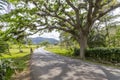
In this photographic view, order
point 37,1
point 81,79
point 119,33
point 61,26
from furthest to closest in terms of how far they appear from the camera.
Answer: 1. point 119,33
2. point 61,26
3. point 37,1
4. point 81,79

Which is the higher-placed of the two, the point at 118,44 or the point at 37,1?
the point at 37,1

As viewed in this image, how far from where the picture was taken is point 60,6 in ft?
109

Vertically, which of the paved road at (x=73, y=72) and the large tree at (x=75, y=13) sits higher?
the large tree at (x=75, y=13)

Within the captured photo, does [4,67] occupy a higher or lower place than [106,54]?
higher

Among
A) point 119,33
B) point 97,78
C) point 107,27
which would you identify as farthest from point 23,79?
point 119,33

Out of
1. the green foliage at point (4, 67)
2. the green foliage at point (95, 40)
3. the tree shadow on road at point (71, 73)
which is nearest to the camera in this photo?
the green foliage at point (4, 67)

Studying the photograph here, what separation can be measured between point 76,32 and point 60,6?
517 centimetres

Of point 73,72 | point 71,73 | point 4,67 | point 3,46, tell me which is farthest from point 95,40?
point 3,46

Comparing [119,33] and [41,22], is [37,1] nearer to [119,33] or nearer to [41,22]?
[41,22]

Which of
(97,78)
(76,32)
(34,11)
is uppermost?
(34,11)

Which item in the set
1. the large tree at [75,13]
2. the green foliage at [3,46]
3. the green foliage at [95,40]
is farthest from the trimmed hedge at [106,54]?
the green foliage at [3,46]

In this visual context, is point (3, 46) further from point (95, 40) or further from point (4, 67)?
point (95, 40)

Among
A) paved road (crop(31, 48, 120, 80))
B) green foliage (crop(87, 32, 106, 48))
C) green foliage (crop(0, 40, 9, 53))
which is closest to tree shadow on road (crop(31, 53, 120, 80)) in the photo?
paved road (crop(31, 48, 120, 80))

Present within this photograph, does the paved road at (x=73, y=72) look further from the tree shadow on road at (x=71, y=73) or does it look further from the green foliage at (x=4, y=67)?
the green foliage at (x=4, y=67)
